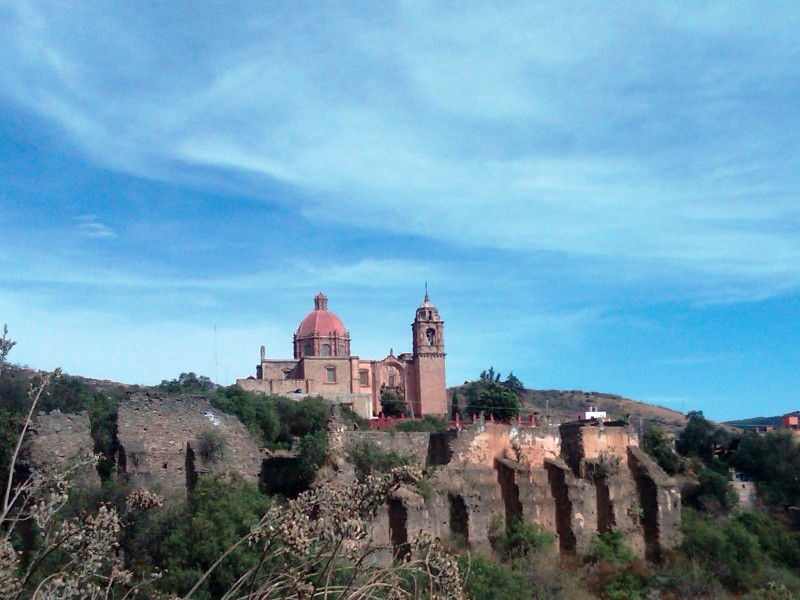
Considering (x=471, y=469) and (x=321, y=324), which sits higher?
(x=321, y=324)

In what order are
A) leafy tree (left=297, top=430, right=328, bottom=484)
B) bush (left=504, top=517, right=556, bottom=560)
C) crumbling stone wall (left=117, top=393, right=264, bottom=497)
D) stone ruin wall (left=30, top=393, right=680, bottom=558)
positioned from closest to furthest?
crumbling stone wall (left=117, top=393, right=264, bottom=497)
stone ruin wall (left=30, top=393, right=680, bottom=558)
leafy tree (left=297, top=430, right=328, bottom=484)
bush (left=504, top=517, right=556, bottom=560)

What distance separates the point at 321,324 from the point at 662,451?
31.9 metres

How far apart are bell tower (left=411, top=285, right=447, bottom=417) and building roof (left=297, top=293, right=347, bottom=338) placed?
5.04 m

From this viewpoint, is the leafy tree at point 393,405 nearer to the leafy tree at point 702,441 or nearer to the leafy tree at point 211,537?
the leafy tree at point 702,441

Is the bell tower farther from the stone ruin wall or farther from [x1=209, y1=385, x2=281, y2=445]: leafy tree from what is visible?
the stone ruin wall

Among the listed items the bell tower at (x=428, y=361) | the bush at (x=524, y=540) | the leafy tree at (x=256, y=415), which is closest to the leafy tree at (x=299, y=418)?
the leafy tree at (x=256, y=415)

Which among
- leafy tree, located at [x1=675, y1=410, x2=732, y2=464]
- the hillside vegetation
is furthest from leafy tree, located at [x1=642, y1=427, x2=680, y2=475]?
leafy tree, located at [x1=675, y1=410, x2=732, y2=464]

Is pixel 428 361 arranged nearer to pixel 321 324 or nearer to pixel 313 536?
pixel 321 324

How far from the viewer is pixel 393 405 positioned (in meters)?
62.0

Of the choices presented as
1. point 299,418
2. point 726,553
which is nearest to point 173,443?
point 299,418

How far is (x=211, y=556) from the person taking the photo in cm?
1562

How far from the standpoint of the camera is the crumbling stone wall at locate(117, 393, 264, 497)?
20.0 m

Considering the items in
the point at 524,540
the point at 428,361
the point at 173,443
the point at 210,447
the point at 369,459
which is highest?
the point at 428,361

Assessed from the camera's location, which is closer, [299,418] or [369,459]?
[369,459]
